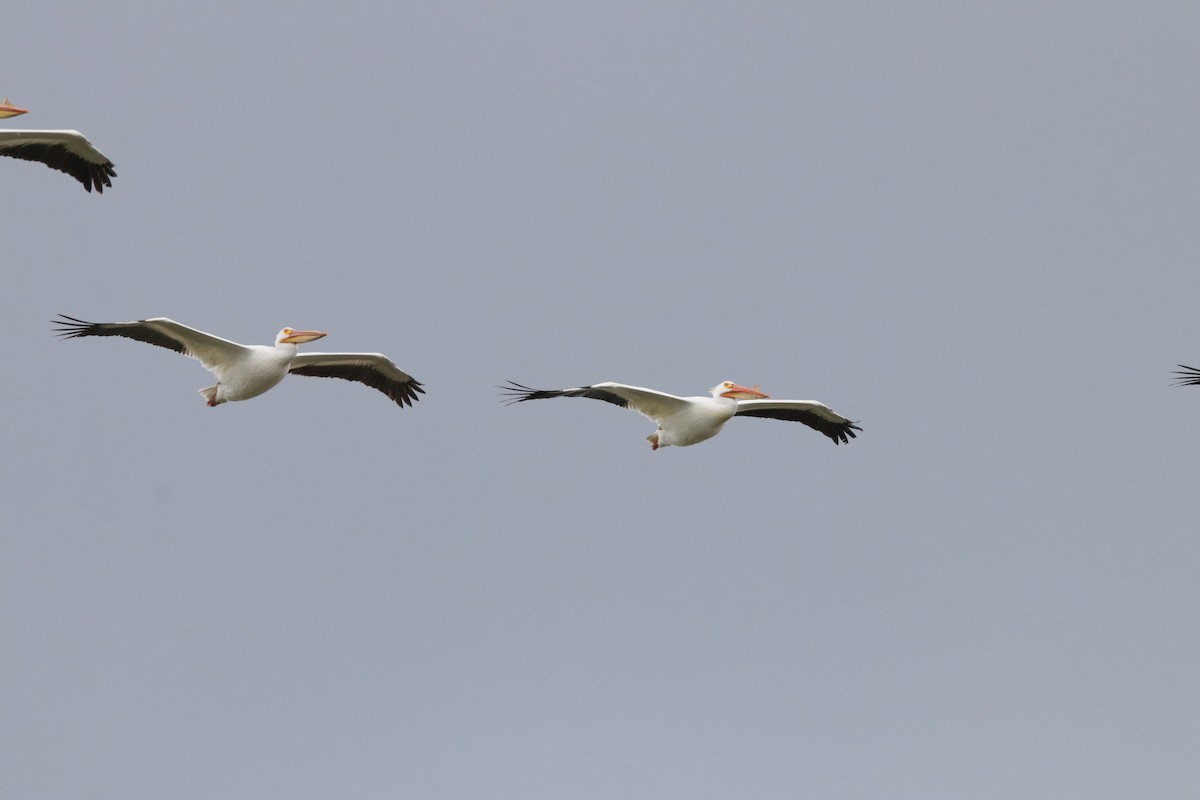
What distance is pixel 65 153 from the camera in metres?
21.4

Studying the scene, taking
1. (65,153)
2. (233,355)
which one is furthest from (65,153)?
(233,355)

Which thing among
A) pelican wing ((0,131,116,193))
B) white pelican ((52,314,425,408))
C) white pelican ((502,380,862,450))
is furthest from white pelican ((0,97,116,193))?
white pelican ((502,380,862,450))

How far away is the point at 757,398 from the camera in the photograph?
2183 cm

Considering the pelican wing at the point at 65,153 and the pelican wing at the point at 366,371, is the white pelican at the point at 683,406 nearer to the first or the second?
the pelican wing at the point at 366,371

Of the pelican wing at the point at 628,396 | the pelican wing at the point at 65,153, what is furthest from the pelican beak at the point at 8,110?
the pelican wing at the point at 628,396

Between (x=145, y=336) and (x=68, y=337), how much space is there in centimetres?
84

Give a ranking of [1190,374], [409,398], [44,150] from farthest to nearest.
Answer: [409,398]
[44,150]
[1190,374]

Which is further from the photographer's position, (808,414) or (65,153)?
(808,414)

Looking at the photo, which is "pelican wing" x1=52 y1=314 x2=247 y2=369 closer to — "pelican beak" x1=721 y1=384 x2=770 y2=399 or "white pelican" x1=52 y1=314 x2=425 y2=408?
"white pelican" x1=52 y1=314 x2=425 y2=408

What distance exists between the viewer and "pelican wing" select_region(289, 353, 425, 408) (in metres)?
21.8

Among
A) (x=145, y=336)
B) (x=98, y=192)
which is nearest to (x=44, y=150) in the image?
(x=98, y=192)

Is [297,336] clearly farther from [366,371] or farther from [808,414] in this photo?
[808,414]

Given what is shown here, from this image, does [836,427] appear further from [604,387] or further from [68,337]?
[68,337]

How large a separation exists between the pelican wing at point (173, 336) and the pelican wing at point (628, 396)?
295 centimetres
